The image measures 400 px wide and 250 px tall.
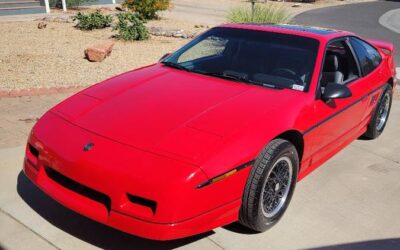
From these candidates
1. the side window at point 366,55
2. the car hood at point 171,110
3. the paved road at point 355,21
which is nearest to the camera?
the car hood at point 171,110

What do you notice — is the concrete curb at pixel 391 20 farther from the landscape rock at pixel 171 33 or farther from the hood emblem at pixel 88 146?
the hood emblem at pixel 88 146

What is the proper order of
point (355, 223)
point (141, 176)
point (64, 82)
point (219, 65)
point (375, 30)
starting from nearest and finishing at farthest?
1. point (141, 176)
2. point (355, 223)
3. point (219, 65)
4. point (64, 82)
5. point (375, 30)

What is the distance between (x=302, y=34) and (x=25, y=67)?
574cm

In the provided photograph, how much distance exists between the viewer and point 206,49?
4.75 m

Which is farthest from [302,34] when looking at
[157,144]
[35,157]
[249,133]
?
[35,157]

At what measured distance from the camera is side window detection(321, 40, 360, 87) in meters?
4.29

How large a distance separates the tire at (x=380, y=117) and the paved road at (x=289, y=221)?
80cm

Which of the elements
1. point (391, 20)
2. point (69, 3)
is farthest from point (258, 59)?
point (391, 20)

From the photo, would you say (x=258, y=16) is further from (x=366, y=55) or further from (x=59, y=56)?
(x=366, y=55)

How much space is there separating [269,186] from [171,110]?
36.6 inches

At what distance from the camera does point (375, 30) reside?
17.1 meters

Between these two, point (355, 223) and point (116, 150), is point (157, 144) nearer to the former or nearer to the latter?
point (116, 150)

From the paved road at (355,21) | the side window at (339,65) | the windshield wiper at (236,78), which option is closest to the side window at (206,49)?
the windshield wiper at (236,78)

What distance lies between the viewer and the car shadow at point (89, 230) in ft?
10.5
